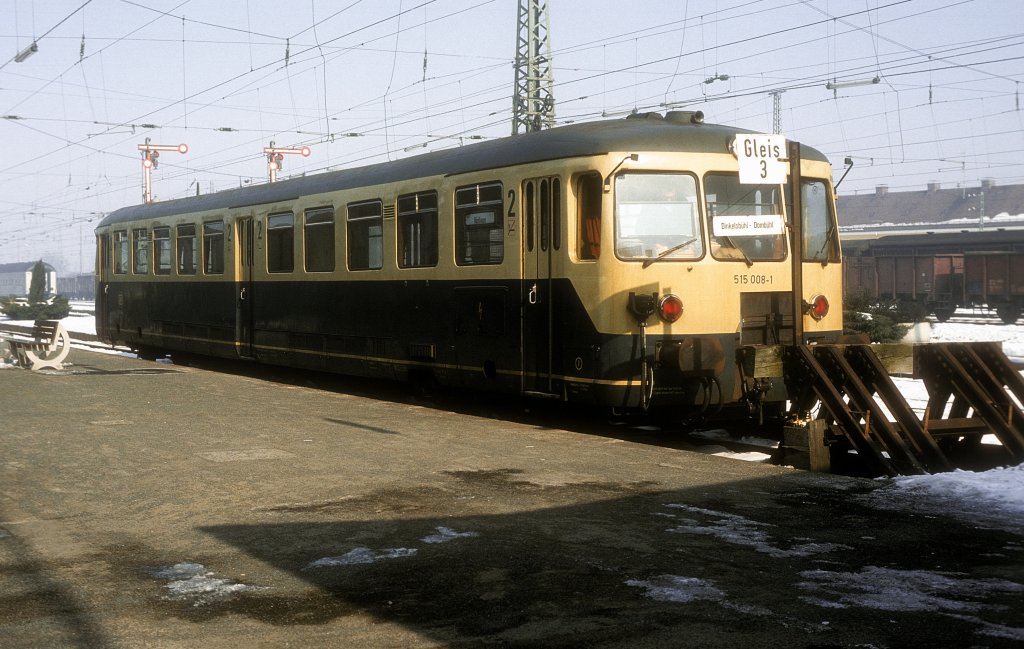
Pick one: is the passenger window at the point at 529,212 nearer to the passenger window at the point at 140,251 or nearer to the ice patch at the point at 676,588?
the ice patch at the point at 676,588

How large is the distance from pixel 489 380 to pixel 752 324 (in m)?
2.80

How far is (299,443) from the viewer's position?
1011 cm

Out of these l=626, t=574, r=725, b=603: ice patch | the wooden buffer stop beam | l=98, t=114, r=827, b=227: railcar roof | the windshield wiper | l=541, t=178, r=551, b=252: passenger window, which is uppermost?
l=98, t=114, r=827, b=227: railcar roof

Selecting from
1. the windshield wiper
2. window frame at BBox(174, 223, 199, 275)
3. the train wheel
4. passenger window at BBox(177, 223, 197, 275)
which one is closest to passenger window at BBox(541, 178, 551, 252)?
the windshield wiper

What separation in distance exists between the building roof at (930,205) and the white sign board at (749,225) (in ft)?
340

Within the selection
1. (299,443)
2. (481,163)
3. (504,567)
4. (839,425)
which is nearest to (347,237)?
(481,163)

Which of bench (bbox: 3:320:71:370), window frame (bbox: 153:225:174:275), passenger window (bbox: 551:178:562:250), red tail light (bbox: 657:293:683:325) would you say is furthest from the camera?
window frame (bbox: 153:225:174:275)

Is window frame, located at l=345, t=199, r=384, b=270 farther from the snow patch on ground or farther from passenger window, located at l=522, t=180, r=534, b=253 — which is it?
the snow patch on ground

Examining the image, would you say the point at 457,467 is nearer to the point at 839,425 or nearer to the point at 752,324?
the point at 839,425

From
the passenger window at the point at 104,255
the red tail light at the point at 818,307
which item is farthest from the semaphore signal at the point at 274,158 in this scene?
the red tail light at the point at 818,307

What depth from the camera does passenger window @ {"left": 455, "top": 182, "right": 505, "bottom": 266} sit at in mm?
12133

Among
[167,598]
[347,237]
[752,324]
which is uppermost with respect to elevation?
[347,237]

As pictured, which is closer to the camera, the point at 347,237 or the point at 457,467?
the point at 457,467

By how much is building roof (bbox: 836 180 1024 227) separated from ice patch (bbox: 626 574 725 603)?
108 meters
